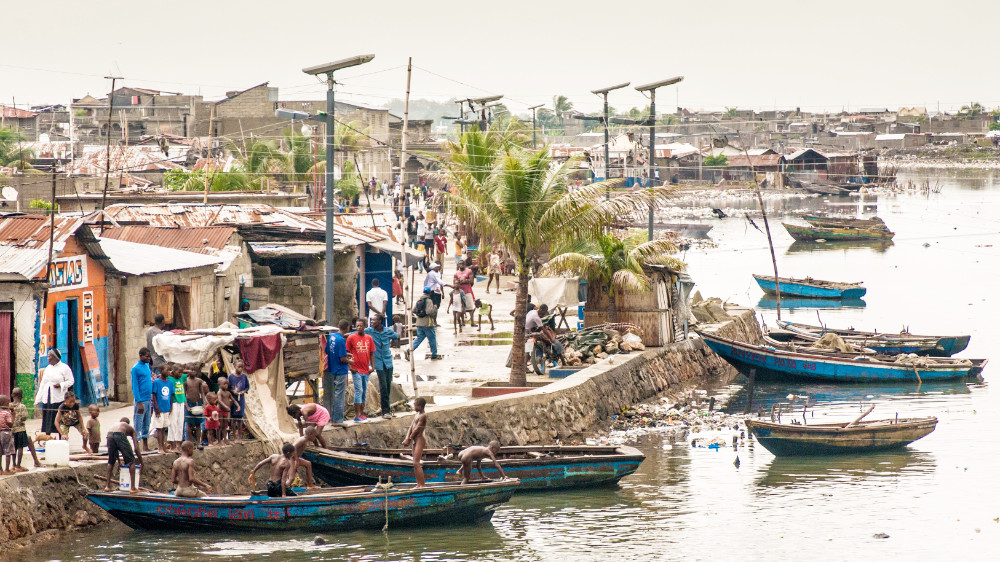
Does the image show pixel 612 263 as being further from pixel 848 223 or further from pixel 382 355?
pixel 848 223

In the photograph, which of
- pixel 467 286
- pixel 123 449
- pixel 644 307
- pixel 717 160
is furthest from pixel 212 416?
pixel 717 160

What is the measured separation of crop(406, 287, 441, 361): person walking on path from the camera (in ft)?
77.5

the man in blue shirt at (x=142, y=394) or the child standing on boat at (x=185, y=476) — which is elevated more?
the man in blue shirt at (x=142, y=394)

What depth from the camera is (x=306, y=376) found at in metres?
18.4

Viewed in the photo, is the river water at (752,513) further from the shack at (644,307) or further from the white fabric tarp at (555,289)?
the white fabric tarp at (555,289)

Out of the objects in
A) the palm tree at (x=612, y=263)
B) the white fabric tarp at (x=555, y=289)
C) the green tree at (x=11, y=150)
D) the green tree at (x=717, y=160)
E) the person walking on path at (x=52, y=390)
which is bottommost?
the person walking on path at (x=52, y=390)

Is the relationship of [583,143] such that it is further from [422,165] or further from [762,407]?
[762,407]

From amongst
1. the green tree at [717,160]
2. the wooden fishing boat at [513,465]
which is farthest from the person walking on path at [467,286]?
the green tree at [717,160]

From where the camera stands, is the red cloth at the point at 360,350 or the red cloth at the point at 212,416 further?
the red cloth at the point at 360,350

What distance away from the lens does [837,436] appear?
22.0 meters

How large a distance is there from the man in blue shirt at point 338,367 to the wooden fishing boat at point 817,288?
110ft

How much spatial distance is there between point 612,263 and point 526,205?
18.9ft

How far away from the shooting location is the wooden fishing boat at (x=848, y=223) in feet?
247

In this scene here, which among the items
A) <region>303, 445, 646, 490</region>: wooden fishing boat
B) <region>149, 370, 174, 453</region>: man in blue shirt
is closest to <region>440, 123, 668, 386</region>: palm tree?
<region>303, 445, 646, 490</region>: wooden fishing boat
